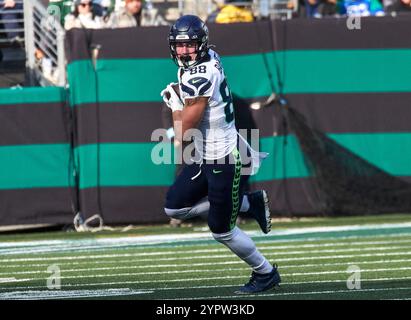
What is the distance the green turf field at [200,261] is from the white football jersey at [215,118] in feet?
3.28

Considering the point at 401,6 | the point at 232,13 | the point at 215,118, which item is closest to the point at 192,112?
the point at 215,118

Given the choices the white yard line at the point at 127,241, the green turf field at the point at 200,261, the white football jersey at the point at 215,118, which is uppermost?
the white football jersey at the point at 215,118

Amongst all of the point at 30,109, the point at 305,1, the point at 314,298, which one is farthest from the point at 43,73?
the point at 314,298

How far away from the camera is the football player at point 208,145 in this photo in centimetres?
770

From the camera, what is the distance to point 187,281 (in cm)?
876

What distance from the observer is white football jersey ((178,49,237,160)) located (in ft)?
25.4

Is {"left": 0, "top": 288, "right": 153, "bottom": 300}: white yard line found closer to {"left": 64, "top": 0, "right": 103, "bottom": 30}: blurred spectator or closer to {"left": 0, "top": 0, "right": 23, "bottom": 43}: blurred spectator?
{"left": 64, "top": 0, "right": 103, "bottom": 30}: blurred spectator

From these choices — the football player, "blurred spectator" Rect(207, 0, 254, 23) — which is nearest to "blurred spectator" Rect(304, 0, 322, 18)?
"blurred spectator" Rect(207, 0, 254, 23)

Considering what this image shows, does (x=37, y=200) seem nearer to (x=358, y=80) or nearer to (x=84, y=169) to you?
(x=84, y=169)

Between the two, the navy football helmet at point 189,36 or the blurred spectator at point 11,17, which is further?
the blurred spectator at point 11,17

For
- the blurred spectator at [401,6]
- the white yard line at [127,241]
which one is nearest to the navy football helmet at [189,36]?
the white yard line at [127,241]

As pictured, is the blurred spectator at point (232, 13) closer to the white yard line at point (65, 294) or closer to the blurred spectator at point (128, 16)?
the blurred spectator at point (128, 16)

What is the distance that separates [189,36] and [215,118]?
60 centimetres

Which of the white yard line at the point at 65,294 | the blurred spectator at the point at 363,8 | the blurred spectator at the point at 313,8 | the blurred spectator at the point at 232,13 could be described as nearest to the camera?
the white yard line at the point at 65,294
